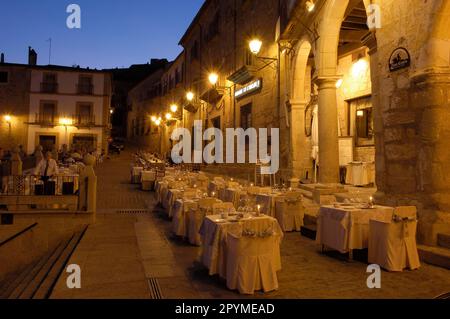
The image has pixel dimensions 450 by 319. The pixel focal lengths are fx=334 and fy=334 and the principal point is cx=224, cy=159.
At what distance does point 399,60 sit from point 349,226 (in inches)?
126

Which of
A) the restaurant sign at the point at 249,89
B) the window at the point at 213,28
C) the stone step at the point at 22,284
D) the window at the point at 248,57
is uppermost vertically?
the window at the point at 213,28

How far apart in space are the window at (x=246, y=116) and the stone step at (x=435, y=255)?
11.7m

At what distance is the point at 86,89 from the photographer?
34.3 m

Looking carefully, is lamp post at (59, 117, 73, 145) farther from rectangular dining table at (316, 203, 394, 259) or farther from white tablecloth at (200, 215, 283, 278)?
rectangular dining table at (316, 203, 394, 259)

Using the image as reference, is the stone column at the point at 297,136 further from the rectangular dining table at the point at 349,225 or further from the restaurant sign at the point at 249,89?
the rectangular dining table at the point at 349,225

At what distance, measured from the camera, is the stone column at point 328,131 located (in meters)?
8.88

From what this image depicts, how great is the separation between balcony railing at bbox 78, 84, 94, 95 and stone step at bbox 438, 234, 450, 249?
3454 centimetres

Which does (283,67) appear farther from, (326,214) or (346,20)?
(326,214)

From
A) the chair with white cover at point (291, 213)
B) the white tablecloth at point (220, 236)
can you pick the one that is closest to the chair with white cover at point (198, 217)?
the white tablecloth at point (220, 236)

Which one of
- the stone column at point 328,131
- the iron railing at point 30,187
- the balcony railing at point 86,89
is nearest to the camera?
the stone column at point 328,131

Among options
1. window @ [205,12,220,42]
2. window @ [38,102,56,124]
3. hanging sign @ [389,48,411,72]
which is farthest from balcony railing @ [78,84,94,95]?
hanging sign @ [389,48,411,72]

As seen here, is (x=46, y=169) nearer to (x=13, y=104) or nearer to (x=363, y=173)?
(x=363, y=173)

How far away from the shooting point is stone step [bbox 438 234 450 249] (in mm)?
5316
